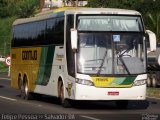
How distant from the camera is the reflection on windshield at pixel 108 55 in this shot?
21.8 m

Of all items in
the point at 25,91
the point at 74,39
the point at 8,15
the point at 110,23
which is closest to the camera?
the point at 74,39

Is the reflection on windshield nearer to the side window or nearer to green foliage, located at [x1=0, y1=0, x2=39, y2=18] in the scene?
the side window

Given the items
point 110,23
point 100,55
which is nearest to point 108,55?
point 100,55

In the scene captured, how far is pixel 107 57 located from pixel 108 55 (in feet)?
0.24

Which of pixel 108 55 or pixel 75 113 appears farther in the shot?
pixel 108 55

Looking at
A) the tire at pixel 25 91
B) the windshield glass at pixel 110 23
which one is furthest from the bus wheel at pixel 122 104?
the tire at pixel 25 91

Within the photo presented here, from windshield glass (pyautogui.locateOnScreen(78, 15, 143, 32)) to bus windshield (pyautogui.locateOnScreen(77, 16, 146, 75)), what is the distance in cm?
4

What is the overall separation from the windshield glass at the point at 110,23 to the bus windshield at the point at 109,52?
4 cm

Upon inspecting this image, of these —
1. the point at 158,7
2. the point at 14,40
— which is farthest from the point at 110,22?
the point at 158,7

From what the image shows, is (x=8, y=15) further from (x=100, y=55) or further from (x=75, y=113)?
(x=75, y=113)

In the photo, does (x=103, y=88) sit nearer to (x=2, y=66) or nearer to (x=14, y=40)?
(x=14, y=40)

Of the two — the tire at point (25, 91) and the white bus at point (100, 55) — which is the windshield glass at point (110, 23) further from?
the tire at point (25, 91)

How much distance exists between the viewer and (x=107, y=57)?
71.8 feet

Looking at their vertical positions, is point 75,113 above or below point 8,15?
above
